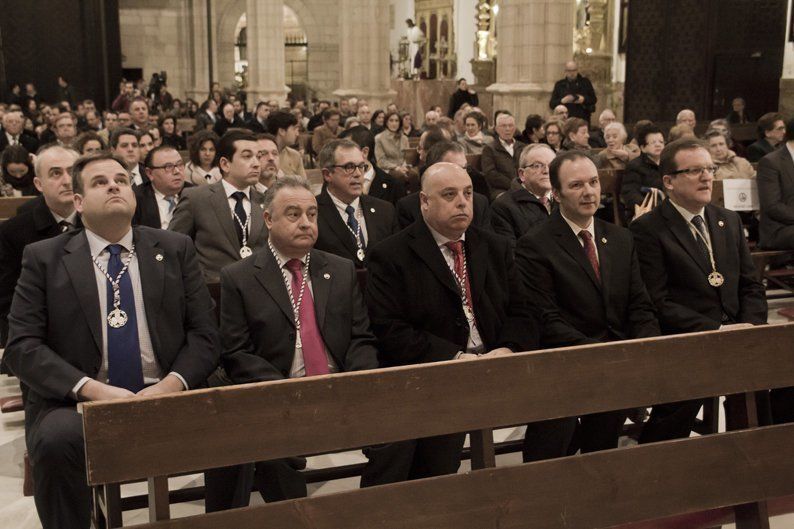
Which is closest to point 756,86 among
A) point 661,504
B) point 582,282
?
point 582,282

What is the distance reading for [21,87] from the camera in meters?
22.5

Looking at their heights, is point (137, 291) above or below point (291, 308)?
above

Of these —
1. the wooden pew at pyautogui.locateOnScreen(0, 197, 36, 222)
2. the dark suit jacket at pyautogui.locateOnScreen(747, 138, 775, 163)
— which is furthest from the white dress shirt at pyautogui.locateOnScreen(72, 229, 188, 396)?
the dark suit jacket at pyautogui.locateOnScreen(747, 138, 775, 163)

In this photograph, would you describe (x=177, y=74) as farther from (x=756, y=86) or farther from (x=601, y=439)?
(x=601, y=439)

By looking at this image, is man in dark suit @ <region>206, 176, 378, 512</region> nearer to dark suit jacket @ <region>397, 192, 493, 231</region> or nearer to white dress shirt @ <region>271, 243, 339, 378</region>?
white dress shirt @ <region>271, 243, 339, 378</region>

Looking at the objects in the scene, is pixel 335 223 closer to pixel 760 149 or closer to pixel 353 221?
pixel 353 221

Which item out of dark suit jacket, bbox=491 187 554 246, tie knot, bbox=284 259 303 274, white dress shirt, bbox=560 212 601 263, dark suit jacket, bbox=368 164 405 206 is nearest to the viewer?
tie knot, bbox=284 259 303 274

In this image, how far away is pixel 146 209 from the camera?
20.3 feet

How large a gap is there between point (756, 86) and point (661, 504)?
1466 cm

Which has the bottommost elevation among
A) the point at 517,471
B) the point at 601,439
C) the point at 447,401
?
the point at 601,439

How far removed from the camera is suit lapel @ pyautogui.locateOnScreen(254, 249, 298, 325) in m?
3.89

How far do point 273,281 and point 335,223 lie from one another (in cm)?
154

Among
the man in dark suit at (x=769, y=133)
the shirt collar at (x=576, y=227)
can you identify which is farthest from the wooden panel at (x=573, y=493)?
the man in dark suit at (x=769, y=133)

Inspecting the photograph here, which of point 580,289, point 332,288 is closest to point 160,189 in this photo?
point 332,288
